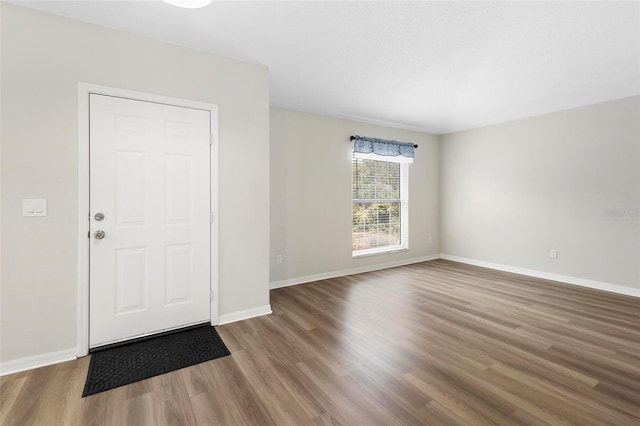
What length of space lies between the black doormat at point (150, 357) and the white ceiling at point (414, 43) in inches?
103

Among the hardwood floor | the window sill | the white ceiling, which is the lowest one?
the hardwood floor

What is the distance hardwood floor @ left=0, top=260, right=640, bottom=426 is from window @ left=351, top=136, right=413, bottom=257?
194 cm

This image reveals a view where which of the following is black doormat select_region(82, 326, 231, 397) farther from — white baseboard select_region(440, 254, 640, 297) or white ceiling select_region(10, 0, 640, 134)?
white baseboard select_region(440, 254, 640, 297)

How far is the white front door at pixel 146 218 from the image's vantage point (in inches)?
92.0

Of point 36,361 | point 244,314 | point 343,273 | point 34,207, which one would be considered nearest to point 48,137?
point 34,207

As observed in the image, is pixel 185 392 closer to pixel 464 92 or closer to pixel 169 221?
pixel 169 221

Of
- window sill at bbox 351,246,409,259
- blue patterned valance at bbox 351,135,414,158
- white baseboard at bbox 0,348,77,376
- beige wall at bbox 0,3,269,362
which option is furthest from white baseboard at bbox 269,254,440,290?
beige wall at bbox 0,3,269,362

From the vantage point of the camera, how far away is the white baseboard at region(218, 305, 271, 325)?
9.33 ft

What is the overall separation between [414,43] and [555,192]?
3.59 metres

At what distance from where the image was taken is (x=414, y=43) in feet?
8.17

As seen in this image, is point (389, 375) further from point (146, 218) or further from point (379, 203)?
point (379, 203)

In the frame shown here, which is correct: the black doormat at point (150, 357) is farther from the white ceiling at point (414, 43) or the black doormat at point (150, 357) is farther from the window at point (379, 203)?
the window at point (379, 203)

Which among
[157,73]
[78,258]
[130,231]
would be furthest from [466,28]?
[78,258]

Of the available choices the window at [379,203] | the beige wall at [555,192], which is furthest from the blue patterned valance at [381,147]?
the beige wall at [555,192]
